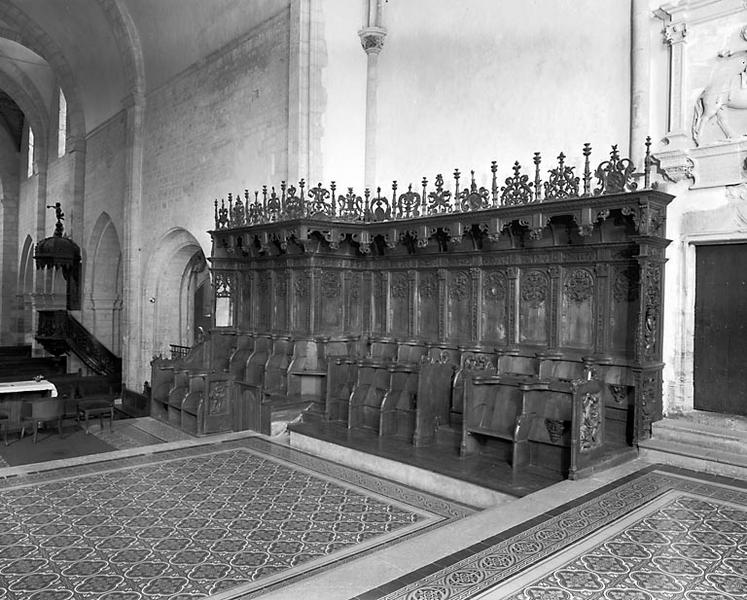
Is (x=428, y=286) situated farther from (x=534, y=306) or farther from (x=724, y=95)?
(x=724, y=95)

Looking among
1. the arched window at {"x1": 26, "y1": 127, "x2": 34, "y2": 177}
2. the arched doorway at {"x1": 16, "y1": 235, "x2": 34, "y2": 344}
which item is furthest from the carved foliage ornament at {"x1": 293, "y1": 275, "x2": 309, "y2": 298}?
the arched doorway at {"x1": 16, "y1": 235, "x2": 34, "y2": 344}

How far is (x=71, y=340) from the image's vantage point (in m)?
17.7

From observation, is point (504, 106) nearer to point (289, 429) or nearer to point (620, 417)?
point (620, 417)

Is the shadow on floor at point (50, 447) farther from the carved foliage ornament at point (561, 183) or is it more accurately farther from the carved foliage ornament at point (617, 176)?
the carved foliage ornament at point (617, 176)

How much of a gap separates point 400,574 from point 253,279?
770cm

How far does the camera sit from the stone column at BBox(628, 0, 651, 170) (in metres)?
6.54

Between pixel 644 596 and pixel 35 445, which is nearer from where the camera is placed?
pixel 644 596

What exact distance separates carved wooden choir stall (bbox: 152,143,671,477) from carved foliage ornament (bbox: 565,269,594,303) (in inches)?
0.7

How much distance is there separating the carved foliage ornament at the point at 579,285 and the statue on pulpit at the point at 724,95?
1.65m

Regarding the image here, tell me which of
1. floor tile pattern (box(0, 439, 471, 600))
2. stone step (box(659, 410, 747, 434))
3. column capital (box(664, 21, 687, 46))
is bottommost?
floor tile pattern (box(0, 439, 471, 600))

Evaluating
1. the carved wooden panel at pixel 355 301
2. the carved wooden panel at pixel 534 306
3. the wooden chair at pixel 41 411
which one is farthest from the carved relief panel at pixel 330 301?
the wooden chair at pixel 41 411

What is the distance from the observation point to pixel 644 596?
3.11 metres

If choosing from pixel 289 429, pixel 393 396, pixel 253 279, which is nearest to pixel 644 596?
pixel 393 396

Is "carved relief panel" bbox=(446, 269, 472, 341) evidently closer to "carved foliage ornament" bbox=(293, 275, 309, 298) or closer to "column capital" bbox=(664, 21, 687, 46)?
"carved foliage ornament" bbox=(293, 275, 309, 298)
